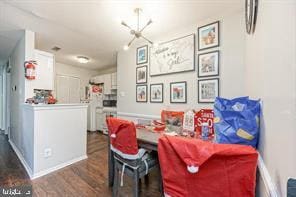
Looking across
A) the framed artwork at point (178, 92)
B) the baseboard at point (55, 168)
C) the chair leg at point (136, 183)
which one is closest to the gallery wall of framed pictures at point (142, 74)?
the framed artwork at point (178, 92)

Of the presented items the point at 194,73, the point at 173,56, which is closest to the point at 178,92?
the point at 194,73

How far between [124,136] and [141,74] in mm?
2348

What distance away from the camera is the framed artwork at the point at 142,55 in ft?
12.1

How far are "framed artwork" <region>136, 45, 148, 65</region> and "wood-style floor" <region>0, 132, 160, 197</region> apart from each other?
2.18 m

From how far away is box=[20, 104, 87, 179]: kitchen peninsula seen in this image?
2545 millimetres

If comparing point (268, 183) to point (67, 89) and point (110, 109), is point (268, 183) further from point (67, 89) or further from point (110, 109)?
point (67, 89)

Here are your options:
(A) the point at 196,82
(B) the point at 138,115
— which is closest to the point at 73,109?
(B) the point at 138,115

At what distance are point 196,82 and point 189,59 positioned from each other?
423 mm

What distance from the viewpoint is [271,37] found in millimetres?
837

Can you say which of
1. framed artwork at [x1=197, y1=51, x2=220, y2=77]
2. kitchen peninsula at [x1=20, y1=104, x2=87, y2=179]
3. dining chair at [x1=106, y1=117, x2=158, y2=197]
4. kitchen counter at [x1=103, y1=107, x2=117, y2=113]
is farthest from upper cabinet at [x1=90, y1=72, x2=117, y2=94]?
dining chair at [x1=106, y1=117, x2=158, y2=197]

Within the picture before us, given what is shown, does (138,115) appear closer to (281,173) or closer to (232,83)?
(232,83)

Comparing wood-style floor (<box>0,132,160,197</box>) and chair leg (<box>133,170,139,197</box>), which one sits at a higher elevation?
chair leg (<box>133,170,139,197</box>)

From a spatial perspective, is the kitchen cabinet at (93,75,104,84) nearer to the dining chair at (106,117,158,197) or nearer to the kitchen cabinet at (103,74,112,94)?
the kitchen cabinet at (103,74,112,94)

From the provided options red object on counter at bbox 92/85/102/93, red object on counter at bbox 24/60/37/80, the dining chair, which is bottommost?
the dining chair
